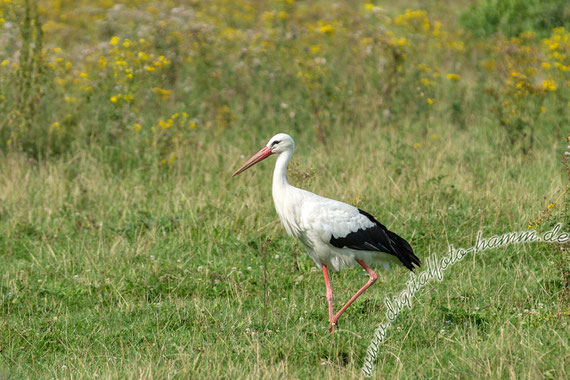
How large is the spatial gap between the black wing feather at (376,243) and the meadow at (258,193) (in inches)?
12.9

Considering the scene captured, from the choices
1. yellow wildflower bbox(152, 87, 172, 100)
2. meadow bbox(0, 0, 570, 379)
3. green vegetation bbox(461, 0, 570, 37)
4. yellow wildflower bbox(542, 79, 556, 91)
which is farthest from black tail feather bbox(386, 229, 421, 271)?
green vegetation bbox(461, 0, 570, 37)

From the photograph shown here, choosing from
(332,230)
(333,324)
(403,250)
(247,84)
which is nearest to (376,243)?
(403,250)

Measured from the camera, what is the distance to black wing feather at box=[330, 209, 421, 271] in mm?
5172

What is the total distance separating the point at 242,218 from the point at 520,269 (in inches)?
92.8

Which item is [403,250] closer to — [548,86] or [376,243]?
[376,243]

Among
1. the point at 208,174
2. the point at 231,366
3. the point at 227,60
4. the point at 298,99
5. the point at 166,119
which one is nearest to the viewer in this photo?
the point at 231,366

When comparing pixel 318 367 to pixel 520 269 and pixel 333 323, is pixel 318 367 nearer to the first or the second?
pixel 333 323

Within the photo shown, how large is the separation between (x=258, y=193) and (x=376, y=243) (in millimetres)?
1896

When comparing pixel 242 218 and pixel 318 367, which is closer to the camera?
pixel 318 367

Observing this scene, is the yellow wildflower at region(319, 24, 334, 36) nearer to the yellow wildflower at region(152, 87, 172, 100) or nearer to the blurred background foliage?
the blurred background foliage

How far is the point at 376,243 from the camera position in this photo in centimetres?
520

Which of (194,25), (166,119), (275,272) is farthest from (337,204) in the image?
(194,25)

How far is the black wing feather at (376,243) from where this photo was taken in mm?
5172

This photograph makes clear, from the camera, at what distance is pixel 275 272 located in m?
5.70
